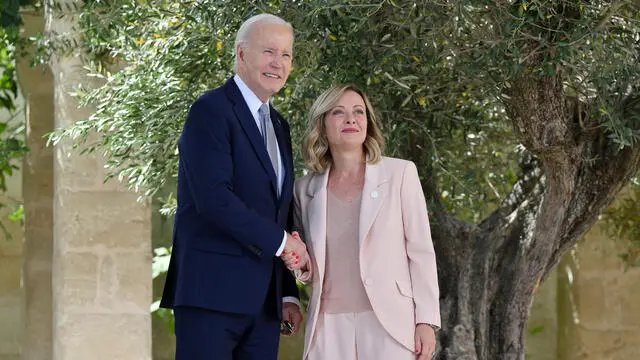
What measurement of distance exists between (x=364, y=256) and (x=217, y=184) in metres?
0.63

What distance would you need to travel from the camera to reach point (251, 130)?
332cm

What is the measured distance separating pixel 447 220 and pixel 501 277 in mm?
442

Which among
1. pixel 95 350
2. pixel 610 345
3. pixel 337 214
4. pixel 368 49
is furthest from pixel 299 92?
pixel 610 345

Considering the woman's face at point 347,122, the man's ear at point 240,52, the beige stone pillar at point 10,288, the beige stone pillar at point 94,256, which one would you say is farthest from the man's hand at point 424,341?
the beige stone pillar at point 10,288

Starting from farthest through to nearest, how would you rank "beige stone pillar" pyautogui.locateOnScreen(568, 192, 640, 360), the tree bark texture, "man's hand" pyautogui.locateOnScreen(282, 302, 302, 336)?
"beige stone pillar" pyautogui.locateOnScreen(568, 192, 640, 360) → the tree bark texture → "man's hand" pyautogui.locateOnScreen(282, 302, 302, 336)

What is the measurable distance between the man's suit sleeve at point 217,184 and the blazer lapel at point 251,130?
0.09 metres

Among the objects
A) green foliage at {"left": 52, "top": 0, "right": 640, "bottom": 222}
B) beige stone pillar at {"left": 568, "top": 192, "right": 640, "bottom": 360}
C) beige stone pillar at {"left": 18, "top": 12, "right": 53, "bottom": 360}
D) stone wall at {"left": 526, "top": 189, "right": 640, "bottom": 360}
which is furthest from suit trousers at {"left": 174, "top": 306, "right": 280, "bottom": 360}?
beige stone pillar at {"left": 568, "top": 192, "right": 640, "bottom": 360}

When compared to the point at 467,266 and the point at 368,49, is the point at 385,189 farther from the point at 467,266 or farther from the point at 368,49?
the point at 467,266

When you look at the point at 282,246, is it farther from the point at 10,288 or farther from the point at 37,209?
the point at 10,288

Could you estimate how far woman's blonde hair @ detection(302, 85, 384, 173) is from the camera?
140 inches

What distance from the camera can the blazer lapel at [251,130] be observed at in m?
3.31

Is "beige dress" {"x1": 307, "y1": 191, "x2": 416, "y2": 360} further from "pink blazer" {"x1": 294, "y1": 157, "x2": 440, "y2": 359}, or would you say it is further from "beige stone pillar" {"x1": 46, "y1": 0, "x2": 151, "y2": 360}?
"beige stone pillar" {"x1": 46, "y1": 0, "x2": 151, "y2": 360}

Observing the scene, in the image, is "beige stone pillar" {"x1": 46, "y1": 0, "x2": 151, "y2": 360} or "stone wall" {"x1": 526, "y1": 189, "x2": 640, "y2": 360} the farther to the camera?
"stone wall" {"x1": 526, "y1": 189, "x2": 640, "y2": 360}

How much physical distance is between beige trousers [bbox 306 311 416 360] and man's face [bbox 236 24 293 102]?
0.88 meters
